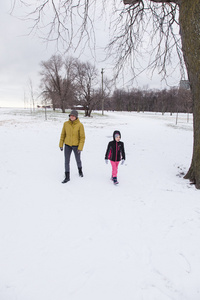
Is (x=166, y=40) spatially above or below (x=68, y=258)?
above

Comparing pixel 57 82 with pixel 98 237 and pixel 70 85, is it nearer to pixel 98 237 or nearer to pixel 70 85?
pixel 70 85

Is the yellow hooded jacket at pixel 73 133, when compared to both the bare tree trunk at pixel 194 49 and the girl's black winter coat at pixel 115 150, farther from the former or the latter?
the bare tree trunk at pixel 194 49

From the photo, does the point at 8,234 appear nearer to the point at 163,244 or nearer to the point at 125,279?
the point at 125,279

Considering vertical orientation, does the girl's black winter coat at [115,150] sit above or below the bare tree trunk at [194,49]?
below

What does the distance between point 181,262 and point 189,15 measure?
4.65m

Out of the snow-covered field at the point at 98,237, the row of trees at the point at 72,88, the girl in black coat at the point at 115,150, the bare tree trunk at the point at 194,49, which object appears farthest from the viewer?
the row of trees at the point at 72,88

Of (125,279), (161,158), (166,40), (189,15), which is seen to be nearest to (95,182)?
(125,279)

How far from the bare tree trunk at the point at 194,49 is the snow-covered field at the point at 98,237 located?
105 cm

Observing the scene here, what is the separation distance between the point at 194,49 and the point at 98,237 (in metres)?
4.25

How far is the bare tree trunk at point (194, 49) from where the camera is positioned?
3.29 meters

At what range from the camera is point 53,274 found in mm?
1812

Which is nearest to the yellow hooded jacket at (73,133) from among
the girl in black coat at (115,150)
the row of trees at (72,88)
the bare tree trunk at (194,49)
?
the girl in black coat at (115,150)

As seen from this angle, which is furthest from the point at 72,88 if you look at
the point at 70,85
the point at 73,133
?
the point at 73,133

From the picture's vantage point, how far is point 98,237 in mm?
2357
